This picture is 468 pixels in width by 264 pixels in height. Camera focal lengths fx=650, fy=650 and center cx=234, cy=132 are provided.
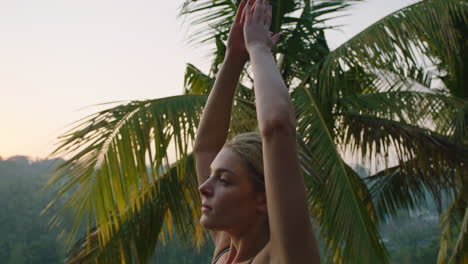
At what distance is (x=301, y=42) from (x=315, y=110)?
128 centimetres

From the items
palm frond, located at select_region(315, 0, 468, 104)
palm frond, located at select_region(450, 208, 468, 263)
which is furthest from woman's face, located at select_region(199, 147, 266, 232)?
palm frond, located at select_region(450, 208, 468, 263)

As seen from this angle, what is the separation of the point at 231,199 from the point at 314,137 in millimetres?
3270

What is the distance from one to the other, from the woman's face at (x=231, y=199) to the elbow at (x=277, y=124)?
156mm

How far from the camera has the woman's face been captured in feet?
4.00

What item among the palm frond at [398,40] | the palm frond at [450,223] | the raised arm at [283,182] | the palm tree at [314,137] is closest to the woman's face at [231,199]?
the raised arm at [283,182]

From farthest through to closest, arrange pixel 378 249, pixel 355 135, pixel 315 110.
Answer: pixel 355 135
pixel 315 110
pixel 378 249

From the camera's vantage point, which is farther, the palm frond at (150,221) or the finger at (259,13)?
the palm frond at (150,221)

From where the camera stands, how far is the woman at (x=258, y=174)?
42.4 inches

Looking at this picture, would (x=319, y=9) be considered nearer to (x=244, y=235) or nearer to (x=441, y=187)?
(x=441, y=187)

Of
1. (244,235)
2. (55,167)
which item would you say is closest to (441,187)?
(55,167)

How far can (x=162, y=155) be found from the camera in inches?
171

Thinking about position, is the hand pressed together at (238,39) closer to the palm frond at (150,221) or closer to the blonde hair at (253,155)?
the blonde hair at (253,155)

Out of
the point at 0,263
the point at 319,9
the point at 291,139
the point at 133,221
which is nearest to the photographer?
the point at 291,139

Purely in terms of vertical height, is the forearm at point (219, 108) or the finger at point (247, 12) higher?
the finger at point (247, 12)
